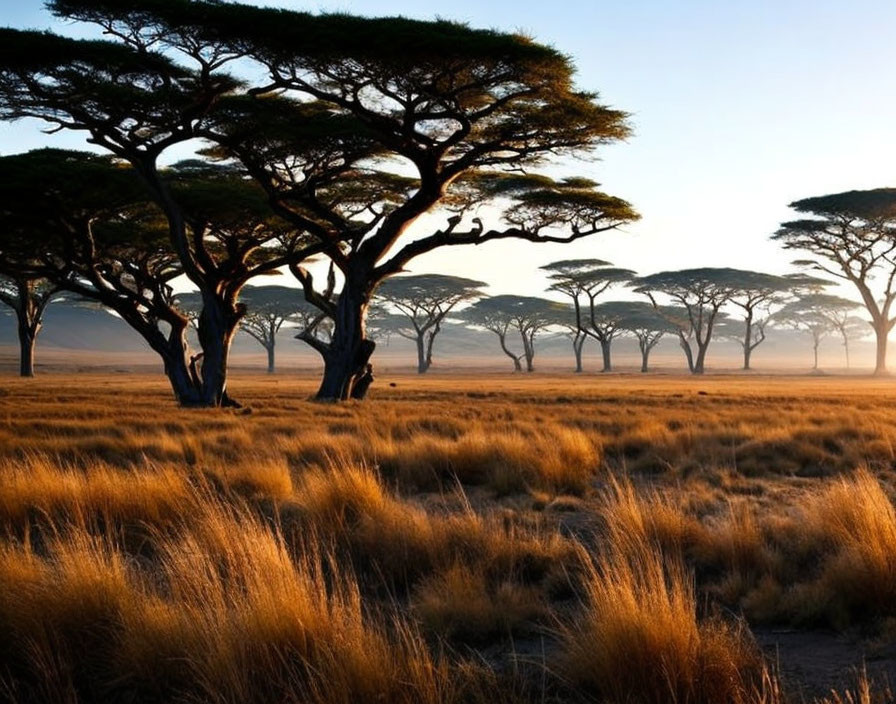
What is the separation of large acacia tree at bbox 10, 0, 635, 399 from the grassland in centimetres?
986

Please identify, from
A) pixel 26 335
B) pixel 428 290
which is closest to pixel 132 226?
pixel 26 335

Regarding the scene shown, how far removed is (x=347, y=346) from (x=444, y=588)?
1927 cm

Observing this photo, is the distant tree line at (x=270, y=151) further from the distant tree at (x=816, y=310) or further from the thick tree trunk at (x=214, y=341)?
the distant tree at (x=816, y=310)

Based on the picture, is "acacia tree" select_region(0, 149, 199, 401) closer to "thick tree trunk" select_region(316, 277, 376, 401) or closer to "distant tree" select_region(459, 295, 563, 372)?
"thick tree trunk" select_region(316, 277, 376, 401)

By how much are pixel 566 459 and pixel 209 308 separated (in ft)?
48.5

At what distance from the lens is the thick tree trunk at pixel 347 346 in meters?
23.1

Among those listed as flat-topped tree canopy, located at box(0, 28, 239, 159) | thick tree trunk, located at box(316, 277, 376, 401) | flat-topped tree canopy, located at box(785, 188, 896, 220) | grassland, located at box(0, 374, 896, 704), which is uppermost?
flat-topped tree canopy, located at box(785, 188, 896, 220)

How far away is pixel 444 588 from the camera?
4727 mm

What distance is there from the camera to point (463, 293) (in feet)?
235

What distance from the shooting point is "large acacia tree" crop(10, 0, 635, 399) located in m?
16.6

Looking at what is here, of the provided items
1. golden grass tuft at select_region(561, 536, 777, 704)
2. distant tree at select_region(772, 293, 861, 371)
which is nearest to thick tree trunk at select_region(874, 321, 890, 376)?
distant tree at select_region(772, 293, 861, 371)

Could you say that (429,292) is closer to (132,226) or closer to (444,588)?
(132,226)

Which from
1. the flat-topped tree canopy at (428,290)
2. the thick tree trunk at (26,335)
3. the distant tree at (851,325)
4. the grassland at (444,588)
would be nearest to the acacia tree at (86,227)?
the grassland at (444,588)

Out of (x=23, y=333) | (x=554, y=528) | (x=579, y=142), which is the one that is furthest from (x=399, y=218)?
(x=23, y=333)
